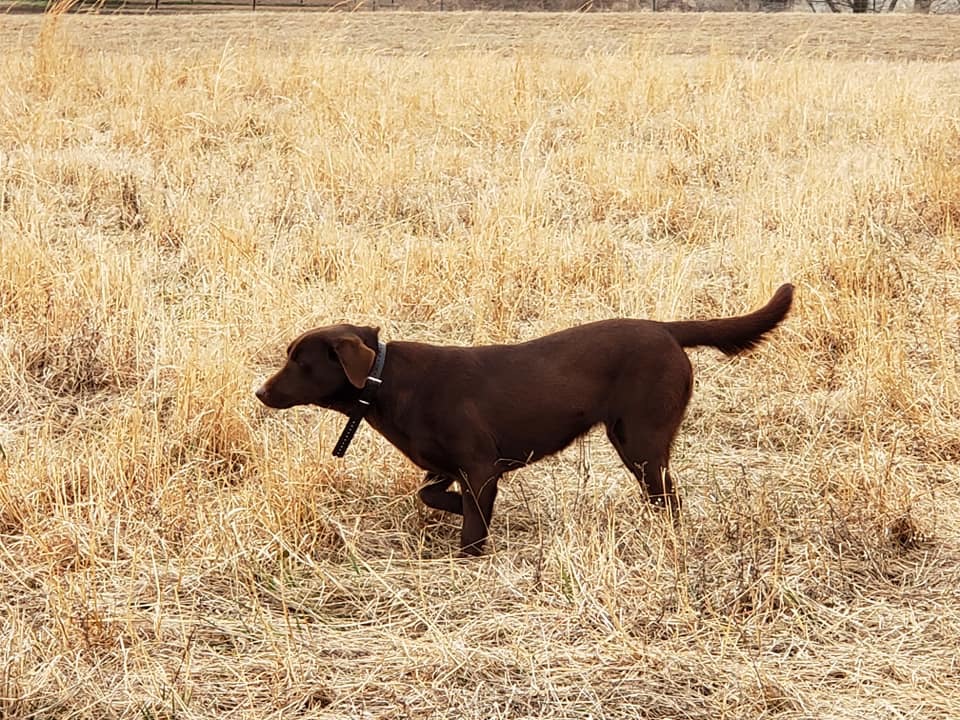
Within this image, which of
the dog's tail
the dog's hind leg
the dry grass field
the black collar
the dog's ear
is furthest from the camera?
the dog's tail

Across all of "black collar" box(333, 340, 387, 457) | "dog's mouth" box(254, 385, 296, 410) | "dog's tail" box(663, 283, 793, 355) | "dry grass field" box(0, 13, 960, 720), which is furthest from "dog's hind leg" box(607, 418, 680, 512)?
"dog's mouth" box(254, 385, 296, 410)

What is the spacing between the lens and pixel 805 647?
362 cm

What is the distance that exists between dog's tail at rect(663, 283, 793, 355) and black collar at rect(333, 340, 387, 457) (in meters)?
1.06

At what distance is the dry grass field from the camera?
349 cm

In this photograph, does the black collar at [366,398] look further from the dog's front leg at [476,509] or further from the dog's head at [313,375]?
the dog's front leg at [476,509]

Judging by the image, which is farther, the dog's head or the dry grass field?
the dog's head

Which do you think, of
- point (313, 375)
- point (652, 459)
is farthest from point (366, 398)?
point (652, 459)

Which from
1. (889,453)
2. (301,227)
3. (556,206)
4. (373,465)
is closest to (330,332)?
(373,465)

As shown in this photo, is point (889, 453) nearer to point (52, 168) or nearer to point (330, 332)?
point (330, 332)

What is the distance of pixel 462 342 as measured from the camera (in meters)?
6.25

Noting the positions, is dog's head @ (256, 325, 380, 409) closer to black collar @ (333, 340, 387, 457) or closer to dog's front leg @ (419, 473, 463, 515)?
black collar @ (333, 340, 387, 457)

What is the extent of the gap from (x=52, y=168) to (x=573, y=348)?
5.69m

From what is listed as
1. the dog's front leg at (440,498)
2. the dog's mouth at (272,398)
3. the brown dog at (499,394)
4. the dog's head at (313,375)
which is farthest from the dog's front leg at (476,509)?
the dog's mouth at (272,398)

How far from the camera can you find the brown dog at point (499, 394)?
4.16 metres
